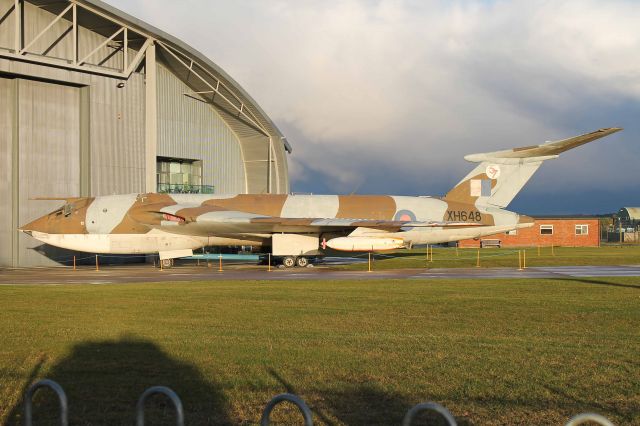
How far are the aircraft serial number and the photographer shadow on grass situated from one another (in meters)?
25.0

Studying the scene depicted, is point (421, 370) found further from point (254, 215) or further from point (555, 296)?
point (254, 215)

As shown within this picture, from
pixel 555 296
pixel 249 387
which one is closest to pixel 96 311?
pixel 249 387

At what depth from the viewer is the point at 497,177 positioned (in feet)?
113

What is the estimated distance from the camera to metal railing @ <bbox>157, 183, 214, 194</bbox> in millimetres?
45156

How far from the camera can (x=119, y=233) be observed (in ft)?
103

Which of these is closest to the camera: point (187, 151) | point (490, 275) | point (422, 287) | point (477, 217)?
point (422, 287)

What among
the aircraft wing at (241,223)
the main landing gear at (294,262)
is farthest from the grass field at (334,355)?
the main landing gear at (294,262)

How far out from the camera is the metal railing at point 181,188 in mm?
45156

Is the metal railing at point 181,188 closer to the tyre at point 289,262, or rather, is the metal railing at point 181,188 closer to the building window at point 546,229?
the tyre at point 289,262

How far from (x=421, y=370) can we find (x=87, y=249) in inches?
1023

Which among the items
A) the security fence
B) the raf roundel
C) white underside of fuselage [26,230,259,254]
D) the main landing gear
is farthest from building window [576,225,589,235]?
the security fence

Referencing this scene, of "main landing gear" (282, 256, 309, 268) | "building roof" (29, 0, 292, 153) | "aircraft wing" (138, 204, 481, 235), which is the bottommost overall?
"main landing gear" (282, 256, 309, 268)

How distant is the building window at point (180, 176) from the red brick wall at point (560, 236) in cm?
2734

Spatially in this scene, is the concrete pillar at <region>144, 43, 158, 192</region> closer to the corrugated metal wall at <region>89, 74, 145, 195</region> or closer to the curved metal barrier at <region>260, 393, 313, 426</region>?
the corrugated metal wall at <region>89, 74, 145, 195</region>
